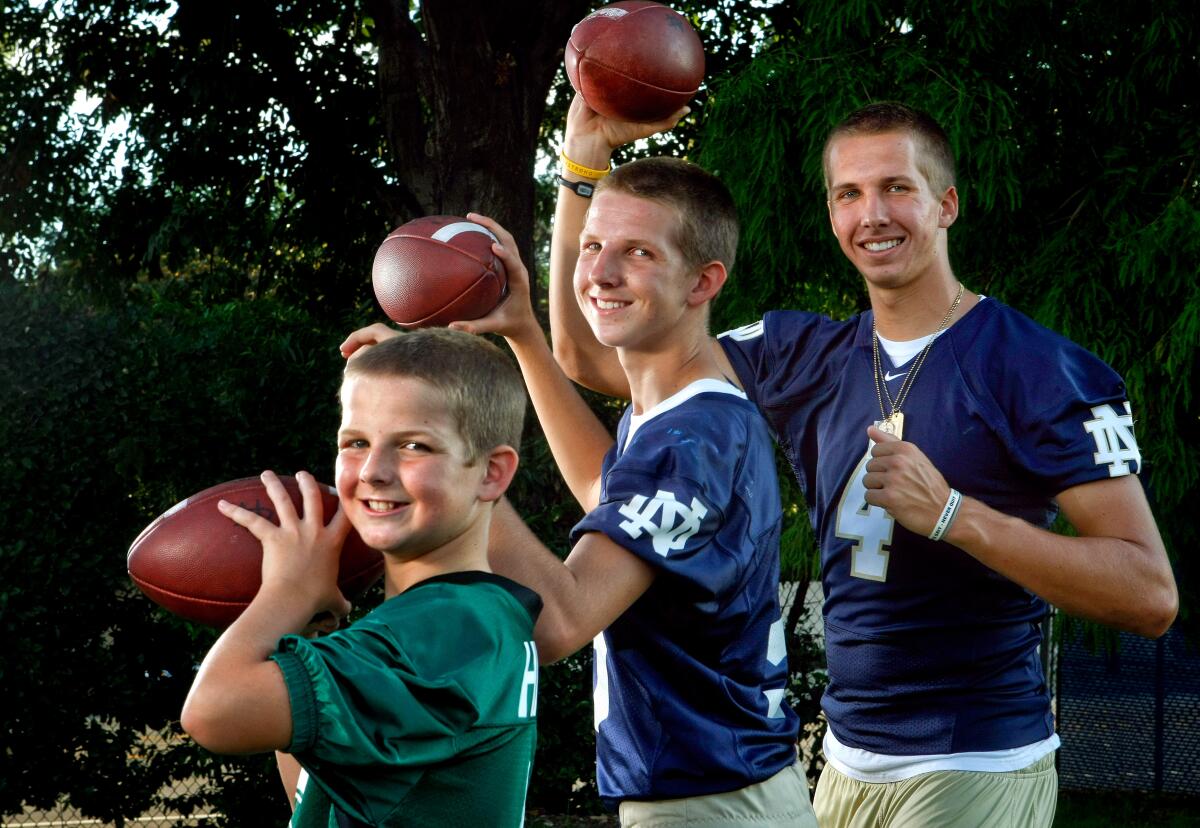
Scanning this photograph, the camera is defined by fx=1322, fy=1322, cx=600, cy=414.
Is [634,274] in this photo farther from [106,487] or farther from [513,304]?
[106,487]

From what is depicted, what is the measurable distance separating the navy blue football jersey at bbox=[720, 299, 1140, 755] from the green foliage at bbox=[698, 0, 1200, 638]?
3.08 metres

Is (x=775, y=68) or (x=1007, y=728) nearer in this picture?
(x=1007, y=728)

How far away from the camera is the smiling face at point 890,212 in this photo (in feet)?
10.2

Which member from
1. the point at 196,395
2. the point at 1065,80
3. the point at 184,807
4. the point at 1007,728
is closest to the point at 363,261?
the point at 196,395

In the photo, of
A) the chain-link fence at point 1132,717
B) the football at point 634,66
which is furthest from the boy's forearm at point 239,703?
the chain-link fence at point 1132,717

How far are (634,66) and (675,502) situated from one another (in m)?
1.41

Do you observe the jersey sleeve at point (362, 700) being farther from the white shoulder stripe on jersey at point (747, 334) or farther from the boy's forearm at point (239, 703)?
the white shoulder stripe on jersey at point (747, 334)

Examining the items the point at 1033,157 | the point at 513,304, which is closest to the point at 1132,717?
the point at 1033,157

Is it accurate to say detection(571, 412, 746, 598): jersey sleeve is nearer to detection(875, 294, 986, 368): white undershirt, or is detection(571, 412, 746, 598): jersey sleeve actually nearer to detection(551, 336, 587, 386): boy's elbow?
detection(875, 294, 986, 368): white undershirt

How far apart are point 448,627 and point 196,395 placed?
16.5ft

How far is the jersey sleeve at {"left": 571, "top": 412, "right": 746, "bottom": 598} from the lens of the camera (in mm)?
2410

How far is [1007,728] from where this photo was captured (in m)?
2.97

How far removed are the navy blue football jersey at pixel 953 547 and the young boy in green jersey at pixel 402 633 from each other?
108 cm

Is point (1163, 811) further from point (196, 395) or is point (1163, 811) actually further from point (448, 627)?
point (448, 627)
